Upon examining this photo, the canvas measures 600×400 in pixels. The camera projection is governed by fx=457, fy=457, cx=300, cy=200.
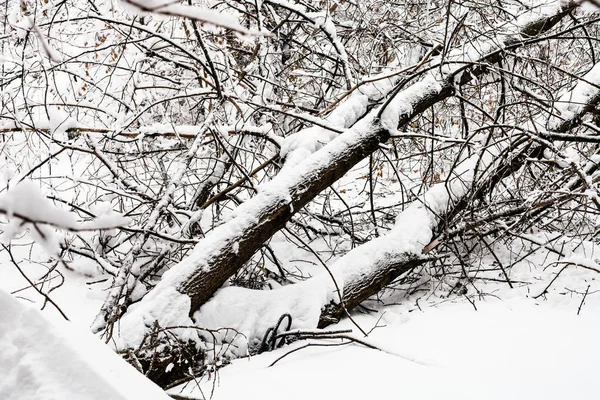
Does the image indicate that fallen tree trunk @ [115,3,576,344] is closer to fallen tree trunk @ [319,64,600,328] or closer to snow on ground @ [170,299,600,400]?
fallen tree trunk @ [319,64,600,328]

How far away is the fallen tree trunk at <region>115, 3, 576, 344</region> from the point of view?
87.7 inches

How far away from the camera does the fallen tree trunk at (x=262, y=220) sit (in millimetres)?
2227

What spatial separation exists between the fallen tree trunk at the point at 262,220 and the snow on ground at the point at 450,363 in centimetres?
38

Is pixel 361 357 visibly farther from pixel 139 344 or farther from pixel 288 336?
pixel 139 344

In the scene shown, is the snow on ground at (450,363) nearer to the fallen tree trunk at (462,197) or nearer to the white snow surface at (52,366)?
the fallen tree trunk at (462,197)

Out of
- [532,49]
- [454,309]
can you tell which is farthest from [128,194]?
[532,49]

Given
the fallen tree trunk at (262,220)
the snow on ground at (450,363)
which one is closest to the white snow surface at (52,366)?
the snow on ground at (450,363)

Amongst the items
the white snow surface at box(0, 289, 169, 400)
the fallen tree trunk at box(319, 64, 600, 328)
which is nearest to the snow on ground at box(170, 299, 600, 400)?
the fallen tree trunk at box(319, 64, 600, 328)

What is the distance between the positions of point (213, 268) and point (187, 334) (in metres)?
0.34

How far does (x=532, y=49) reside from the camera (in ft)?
14.8

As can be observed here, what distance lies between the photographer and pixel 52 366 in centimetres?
89

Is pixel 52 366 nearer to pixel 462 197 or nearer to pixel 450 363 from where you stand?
pixel 450 363

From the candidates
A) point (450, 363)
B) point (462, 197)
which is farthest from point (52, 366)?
point (462, 197)

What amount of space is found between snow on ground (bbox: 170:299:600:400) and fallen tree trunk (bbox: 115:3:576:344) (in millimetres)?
382
